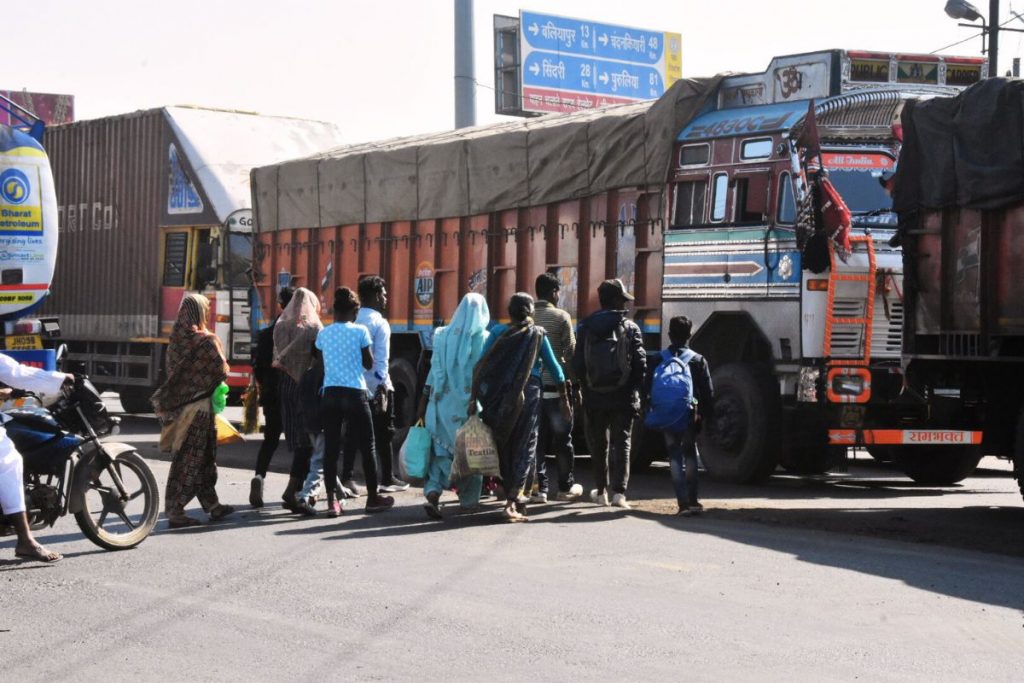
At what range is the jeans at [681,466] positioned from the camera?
1171 centimetres

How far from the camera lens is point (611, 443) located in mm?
12125

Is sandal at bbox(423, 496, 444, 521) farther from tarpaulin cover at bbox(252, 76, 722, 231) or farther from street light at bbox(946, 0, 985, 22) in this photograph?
street light at bbox(946, 0, 985, 22)

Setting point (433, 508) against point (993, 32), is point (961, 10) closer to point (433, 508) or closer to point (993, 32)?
point (993, 32)

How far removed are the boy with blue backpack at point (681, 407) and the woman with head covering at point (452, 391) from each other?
1.35m

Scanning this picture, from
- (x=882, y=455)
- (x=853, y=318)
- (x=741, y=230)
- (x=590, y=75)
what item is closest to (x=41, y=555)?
(x=853, y=318)

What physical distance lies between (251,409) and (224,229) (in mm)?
8827

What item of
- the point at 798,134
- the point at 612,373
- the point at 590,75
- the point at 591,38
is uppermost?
the point at 591,38

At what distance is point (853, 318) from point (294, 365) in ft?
15.3

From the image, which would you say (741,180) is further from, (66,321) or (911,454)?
(66,321)

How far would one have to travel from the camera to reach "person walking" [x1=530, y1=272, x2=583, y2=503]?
12.2 meters

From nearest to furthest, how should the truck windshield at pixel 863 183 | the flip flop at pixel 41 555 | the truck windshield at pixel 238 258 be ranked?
the flip flop at pixel 41 555 < the truck windshield at pixel 863 183 < the truck windshield at pixel 238 258

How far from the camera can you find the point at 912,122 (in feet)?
41.2

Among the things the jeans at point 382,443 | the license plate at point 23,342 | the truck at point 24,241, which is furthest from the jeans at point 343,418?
the license plate at point 23,342

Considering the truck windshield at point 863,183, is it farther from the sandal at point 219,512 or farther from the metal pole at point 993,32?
the metal pole at point 993,32
